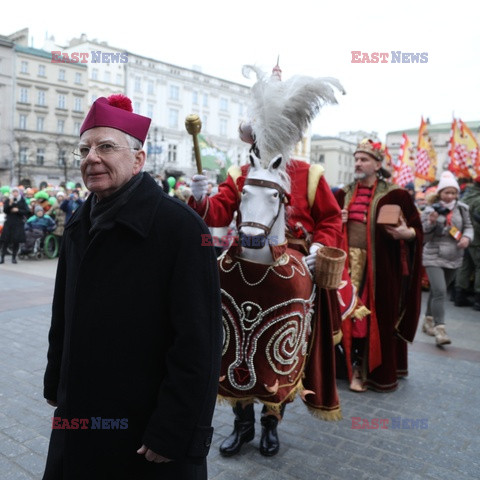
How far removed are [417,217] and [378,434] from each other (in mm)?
2170

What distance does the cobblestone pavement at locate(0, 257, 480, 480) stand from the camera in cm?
317

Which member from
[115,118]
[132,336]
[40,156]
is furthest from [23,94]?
[132,336]

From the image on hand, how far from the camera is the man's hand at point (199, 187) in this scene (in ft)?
10.8

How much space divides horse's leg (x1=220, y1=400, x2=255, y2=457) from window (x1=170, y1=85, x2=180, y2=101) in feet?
188

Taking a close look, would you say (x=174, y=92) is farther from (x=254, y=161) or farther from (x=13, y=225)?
(x=254, y=161)

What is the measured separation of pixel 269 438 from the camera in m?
3.43

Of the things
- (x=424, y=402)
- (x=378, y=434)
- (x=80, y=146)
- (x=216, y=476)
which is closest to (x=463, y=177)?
(x=424, y=402)

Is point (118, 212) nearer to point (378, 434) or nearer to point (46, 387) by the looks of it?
point (46, 387)

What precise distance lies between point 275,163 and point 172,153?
2127 inches

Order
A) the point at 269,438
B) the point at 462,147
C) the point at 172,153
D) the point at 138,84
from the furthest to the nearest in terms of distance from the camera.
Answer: the point at 172,153
the point at 138,84
the point at 462,147
the point at 269,438

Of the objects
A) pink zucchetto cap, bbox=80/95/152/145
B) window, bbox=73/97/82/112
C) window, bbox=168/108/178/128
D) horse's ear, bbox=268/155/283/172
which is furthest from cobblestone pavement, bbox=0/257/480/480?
window, bbox=73/97/82/112

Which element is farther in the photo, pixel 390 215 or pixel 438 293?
pixel 438 293

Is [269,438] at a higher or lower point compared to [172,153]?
lower

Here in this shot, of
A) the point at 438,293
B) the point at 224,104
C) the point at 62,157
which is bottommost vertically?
the point at 438,293
